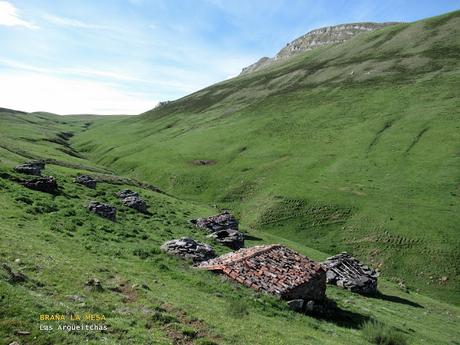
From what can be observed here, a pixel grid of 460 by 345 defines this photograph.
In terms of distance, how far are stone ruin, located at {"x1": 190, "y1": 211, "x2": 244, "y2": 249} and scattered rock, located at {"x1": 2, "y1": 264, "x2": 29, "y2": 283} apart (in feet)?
81.4

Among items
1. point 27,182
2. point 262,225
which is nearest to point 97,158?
point 262,225

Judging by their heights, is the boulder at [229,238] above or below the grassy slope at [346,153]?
below

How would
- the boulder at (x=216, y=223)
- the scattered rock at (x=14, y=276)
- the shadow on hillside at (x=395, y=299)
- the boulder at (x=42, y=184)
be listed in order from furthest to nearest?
1. the boulder at (x=216, y=223)
2. the boulder at (x=42, y=184)
3. the shadow on hillside at (x=395, y=299)
4. the scattered rock at (x=14, y=276)

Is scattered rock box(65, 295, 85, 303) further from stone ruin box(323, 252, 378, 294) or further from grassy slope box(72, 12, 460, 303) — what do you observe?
grassy slope box(72, 12, 460, 303)

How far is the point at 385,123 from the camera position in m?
95.1

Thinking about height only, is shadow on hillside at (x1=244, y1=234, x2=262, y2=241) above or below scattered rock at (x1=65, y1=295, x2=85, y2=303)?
below

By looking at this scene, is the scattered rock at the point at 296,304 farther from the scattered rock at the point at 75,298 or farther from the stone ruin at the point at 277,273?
the scattered rock at the point at 75,298

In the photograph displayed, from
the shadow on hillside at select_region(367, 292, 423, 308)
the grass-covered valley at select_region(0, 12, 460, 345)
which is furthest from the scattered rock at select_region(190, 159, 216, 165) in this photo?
the shadow on hillside at select_region(367, 292, 423, 308)

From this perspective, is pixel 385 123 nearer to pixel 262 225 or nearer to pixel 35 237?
pixel 262 225

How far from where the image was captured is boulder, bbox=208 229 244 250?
40812 millimetres

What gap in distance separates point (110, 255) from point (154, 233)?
11.3m

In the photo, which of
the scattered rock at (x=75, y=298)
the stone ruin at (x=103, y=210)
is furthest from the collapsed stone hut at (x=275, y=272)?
the stone ruin at (x=103, y=210)

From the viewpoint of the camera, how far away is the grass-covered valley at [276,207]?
18.6 m

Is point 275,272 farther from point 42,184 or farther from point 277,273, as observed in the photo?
point 42,184
